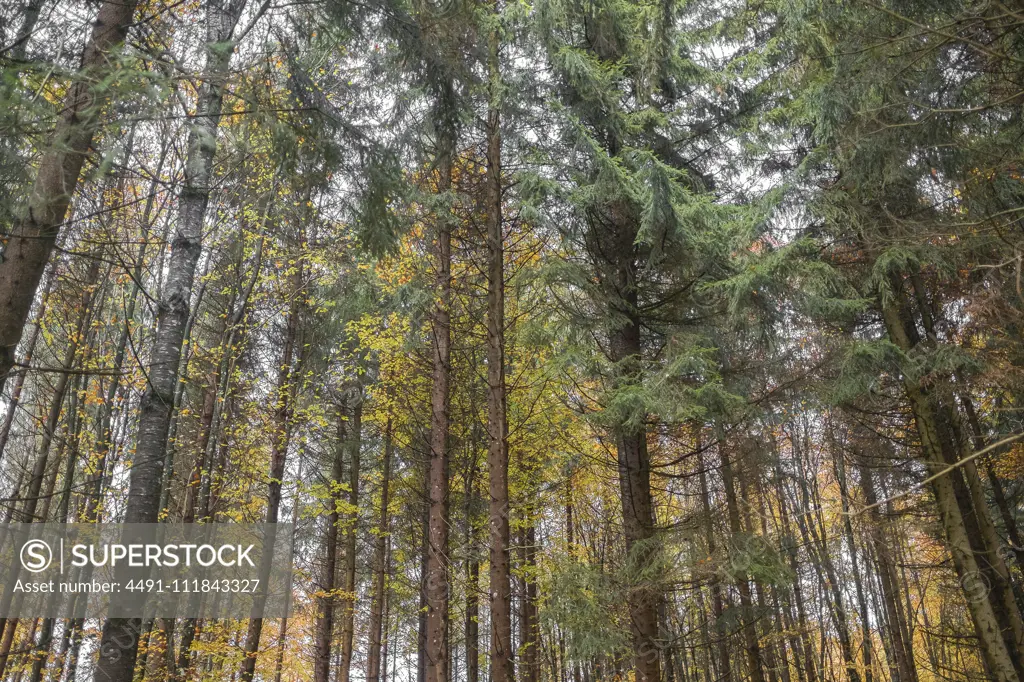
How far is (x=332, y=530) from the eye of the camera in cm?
1252

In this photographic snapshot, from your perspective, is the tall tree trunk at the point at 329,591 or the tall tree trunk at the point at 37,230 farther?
the tall tree trunk at the point at 329,591

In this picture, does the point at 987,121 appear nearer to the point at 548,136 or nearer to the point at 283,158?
the point at 548,136

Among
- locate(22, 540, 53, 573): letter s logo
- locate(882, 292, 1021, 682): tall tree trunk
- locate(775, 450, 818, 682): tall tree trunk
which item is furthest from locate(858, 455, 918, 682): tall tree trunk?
locate(22, 540, 53, 573): letter s logo

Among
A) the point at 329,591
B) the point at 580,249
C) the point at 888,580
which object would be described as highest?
the point at 580,249

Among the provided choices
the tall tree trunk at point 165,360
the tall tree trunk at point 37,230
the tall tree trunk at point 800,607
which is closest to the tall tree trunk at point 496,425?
the tall tree trunk at point 165,360

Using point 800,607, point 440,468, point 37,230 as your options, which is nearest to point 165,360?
point 37,230

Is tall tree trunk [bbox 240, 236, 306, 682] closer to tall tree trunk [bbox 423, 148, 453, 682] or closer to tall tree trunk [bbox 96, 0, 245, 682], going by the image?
tall tree trunk [bbox 423, 148, 453, 682]

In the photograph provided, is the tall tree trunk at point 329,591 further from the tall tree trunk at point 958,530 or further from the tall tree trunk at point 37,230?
the tall tree trunk at point 958,530
